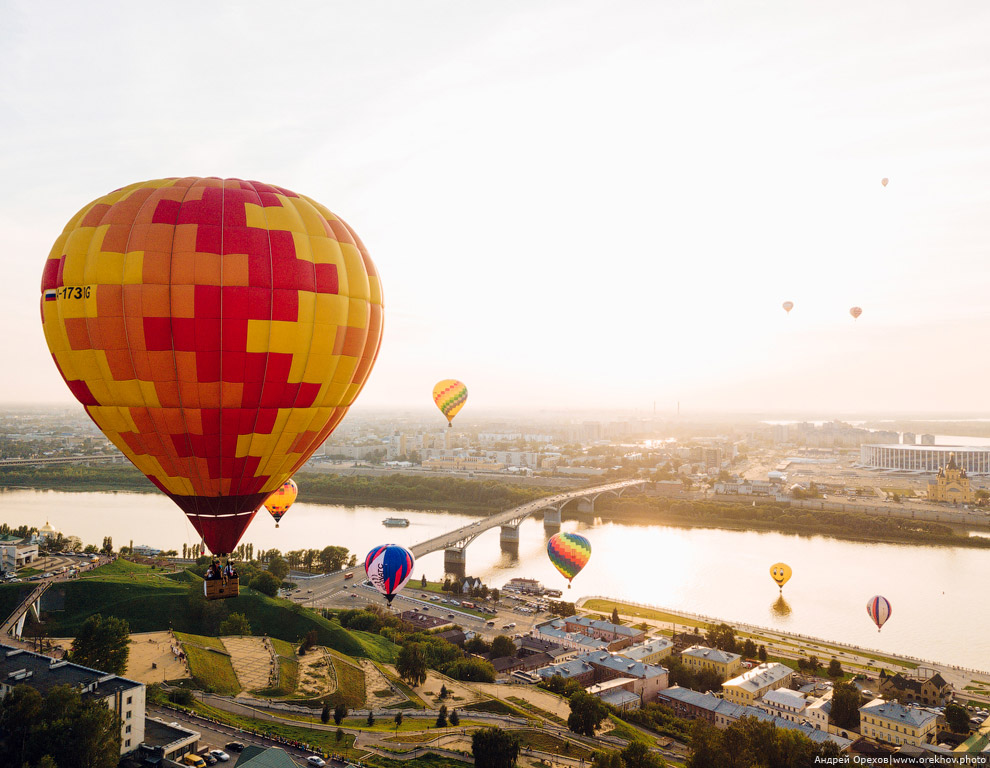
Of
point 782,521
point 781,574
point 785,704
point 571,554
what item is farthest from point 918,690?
point 782,521

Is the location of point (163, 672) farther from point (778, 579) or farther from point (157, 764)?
point (778, 579)

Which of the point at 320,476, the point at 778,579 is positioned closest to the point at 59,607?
the point at 778,579

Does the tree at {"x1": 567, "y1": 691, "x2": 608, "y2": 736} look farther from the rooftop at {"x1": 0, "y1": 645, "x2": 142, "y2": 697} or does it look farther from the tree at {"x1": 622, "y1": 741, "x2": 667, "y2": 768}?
the rooftop at {"x1": 0, "y1": 645, "x2": 142, "y2": 697}

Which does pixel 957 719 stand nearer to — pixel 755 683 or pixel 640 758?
pixel 755 683

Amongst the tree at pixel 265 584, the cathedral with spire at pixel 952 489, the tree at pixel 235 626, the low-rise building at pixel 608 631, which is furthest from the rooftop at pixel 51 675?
the cathedral with spire at pixel 952 489

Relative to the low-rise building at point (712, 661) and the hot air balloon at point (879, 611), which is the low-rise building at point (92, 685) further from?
the hot air balloon at point (879, 611)

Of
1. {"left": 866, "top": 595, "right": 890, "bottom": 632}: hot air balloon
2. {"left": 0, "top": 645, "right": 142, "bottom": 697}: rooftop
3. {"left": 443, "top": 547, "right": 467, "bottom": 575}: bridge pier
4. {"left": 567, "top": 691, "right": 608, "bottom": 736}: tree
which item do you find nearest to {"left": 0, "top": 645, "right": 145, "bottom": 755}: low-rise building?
{"left": 0, "top": 645, "right": 142, "bottom": 697}: rooftop
